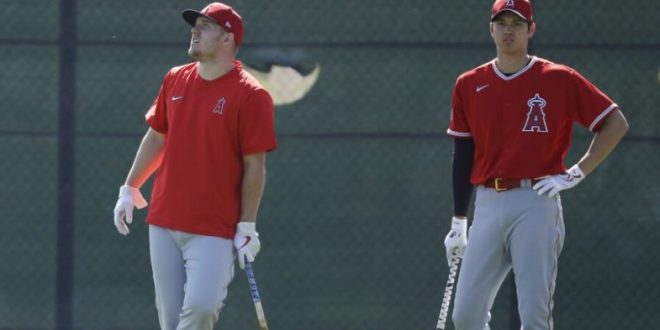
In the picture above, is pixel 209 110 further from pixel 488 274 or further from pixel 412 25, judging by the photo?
pixel 412 25

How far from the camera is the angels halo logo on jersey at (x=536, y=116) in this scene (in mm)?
5422

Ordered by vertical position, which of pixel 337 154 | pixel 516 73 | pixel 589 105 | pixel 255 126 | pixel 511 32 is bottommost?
pixel 337 154

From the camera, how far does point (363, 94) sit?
6.96 metres

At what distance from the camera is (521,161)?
17.8 feet

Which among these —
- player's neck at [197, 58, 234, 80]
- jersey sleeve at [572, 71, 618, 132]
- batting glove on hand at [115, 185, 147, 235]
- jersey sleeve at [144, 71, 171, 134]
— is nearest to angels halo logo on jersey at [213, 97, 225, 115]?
player's neck at [197, 58, 234, 80]

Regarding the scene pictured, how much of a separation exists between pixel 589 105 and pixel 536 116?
10.2 inches

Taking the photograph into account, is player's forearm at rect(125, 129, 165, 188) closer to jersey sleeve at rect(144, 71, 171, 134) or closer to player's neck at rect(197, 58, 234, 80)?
jersey sleeve at rect(144, 71, 171, 134)

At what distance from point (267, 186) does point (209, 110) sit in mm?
1799

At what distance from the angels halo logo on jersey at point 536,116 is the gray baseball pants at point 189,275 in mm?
1445

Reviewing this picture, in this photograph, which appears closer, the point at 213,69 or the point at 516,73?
the point at 213,69

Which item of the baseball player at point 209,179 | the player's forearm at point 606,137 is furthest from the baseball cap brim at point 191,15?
the player's forearm at point 606,137

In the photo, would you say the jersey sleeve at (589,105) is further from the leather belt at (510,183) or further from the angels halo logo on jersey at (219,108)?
the angels halo logo on jersey at (219,108)

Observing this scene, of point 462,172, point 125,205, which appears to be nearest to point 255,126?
point 125,205

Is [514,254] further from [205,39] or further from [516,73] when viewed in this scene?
[205,39]
